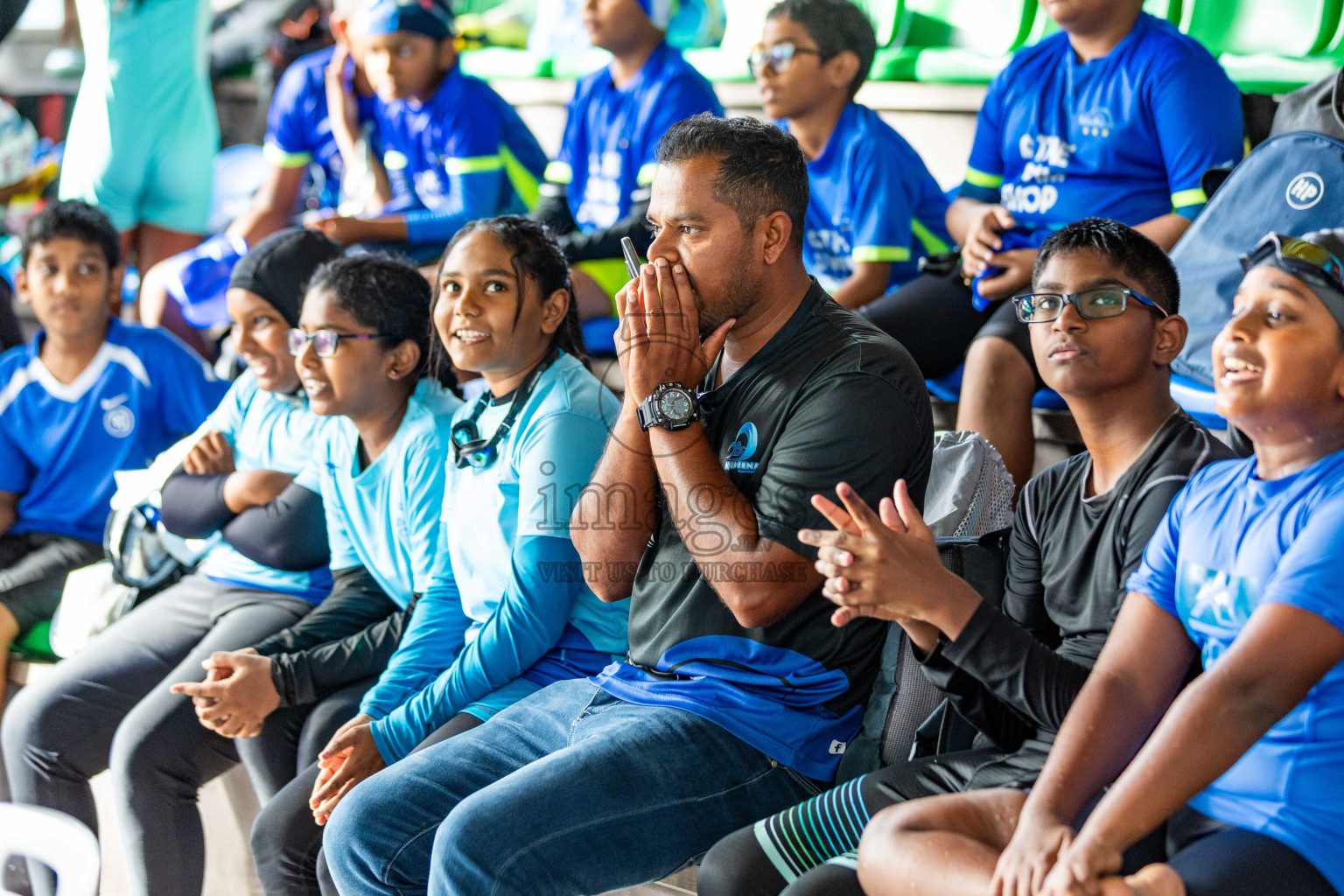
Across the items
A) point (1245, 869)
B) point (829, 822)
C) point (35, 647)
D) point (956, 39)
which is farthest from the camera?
point (956, 39)

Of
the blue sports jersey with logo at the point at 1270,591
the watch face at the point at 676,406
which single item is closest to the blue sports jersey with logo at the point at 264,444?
the watch face at the point at 676,406

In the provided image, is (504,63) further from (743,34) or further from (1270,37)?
(1270,37)

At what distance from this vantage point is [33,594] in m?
2.85

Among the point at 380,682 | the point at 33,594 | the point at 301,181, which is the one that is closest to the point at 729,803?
the point at 380,682

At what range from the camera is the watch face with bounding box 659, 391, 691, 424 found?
1660 millimetres

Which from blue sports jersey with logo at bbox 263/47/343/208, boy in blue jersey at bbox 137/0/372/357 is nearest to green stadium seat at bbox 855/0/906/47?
boy in blue jersey at bbox 137/0/372/357

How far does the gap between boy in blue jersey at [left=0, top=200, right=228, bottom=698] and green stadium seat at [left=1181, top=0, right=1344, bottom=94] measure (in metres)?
2.85

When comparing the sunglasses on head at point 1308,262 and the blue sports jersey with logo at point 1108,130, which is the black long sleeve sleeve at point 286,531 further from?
the sunglasses on head at point 1308,262

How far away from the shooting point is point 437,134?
3.79 metres

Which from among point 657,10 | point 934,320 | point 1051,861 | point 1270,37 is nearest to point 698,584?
point 1051,861

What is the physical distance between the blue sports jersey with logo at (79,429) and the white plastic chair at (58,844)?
1349 millimetres

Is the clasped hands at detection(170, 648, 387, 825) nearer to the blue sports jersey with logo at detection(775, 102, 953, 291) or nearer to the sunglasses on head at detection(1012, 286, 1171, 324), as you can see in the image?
the sunglasses on head at detection(1012, 286, 1171, 324)

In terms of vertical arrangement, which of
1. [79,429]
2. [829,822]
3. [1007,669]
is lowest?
[79,429]

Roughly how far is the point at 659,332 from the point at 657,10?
2.07 meters
